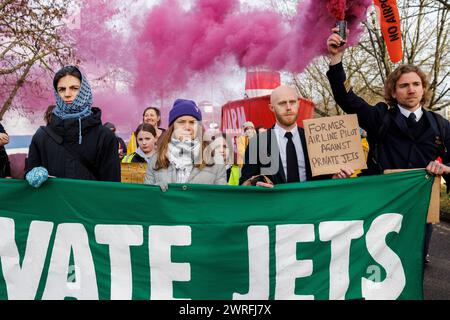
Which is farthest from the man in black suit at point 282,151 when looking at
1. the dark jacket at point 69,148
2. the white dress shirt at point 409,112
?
the dark jacket at point 69,148

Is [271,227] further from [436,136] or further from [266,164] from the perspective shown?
[436,136]

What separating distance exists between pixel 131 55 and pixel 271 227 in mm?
20490

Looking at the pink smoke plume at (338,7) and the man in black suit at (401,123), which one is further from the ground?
the pink smoke plume at (338,7)

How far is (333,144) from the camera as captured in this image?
317 cm

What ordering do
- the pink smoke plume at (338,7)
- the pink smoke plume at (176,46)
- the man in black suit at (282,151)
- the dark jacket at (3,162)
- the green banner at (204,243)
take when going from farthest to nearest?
1. the pink smoke plume at (176,46)
2. the pink smoke plume at (338,7)
3. the dark jacket at (3,162)
4. the man in black suit at (282,151)
5. the green banner at (204,243)

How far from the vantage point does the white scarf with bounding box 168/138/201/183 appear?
324cm

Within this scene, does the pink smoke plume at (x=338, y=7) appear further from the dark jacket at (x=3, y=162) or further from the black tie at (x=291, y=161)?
the dark jacket at (x=3, y=162)

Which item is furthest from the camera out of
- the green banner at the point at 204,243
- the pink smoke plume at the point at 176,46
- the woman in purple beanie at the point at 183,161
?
the pink smoke plume at the point at 176,46

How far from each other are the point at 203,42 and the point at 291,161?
18630 mm

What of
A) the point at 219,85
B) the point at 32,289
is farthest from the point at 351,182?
the point at 219,85

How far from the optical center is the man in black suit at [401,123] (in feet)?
10.8

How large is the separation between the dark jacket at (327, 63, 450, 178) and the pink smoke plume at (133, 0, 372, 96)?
542 inches

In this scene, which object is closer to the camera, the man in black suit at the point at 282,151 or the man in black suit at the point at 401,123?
the man in black suit at the point at 282,151

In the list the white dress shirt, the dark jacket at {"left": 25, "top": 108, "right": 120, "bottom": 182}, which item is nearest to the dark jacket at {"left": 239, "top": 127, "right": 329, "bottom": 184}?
the white dress shirt
